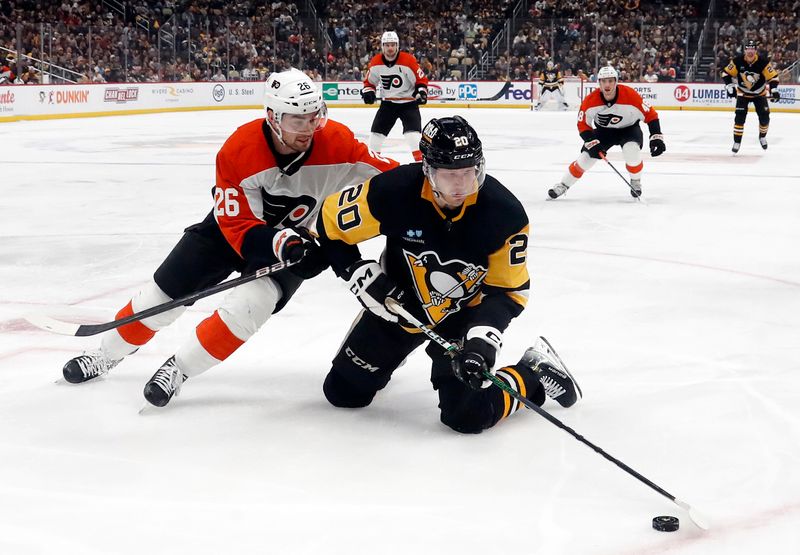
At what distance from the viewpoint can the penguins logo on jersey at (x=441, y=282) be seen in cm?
277

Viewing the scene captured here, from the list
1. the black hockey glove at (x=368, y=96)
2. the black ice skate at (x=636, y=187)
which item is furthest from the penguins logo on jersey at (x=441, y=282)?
the black hockey glove at (x=368, y=96)

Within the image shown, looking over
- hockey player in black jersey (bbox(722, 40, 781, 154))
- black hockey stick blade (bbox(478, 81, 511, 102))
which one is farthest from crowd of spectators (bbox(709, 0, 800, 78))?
hockey player in black jersey (bbox(722, 40, 781, 154))

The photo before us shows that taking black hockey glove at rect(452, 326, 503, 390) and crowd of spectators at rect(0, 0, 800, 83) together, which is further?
crowd of spectators at rect(0, 0, 800, 83)

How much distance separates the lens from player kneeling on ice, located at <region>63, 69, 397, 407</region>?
289 centimetres

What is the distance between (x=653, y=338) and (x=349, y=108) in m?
17.4

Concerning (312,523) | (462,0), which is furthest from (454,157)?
(462,0)

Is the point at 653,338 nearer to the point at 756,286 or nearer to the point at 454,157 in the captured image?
the point at 756,286

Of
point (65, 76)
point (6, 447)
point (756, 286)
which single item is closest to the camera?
point (6, 447)

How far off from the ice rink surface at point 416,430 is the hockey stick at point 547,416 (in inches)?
1.4

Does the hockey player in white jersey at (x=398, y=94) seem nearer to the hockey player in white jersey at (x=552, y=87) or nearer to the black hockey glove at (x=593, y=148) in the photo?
the black hockey glove at (x=593, y=148)

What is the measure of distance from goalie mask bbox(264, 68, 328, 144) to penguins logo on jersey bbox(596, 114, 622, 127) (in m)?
5.38

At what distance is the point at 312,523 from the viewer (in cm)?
221

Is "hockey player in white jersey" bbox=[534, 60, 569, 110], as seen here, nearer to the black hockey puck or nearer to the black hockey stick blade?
the black hockey stick blade

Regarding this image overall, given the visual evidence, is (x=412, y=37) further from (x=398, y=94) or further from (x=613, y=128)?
(x=613, y=128)
